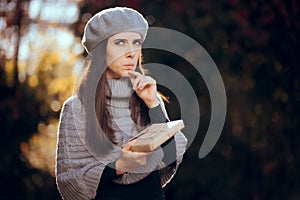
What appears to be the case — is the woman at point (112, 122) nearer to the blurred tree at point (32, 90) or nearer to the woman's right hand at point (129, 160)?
the woman's right hand at point (129, 160)

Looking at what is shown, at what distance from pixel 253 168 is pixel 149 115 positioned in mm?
4369

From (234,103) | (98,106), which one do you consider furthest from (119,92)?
(234,103)

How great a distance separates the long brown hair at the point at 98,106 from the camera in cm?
245

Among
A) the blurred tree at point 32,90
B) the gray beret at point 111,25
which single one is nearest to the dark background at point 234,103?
the blurred tree at point 32,90

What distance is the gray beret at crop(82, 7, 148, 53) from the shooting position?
2.54 metres

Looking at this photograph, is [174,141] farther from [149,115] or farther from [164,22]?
[164,22]

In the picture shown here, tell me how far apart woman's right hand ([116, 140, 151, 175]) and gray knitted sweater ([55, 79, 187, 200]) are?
0.16 ft

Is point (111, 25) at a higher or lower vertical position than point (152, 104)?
higher

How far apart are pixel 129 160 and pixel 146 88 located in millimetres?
264

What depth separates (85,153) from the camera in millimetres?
2467

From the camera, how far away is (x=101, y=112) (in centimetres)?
248

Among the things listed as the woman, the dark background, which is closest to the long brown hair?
the woman

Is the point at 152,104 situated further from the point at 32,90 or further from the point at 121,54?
Answer: the point at 32,90

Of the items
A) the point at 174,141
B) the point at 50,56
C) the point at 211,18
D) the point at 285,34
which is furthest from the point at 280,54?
the point at 174,141
